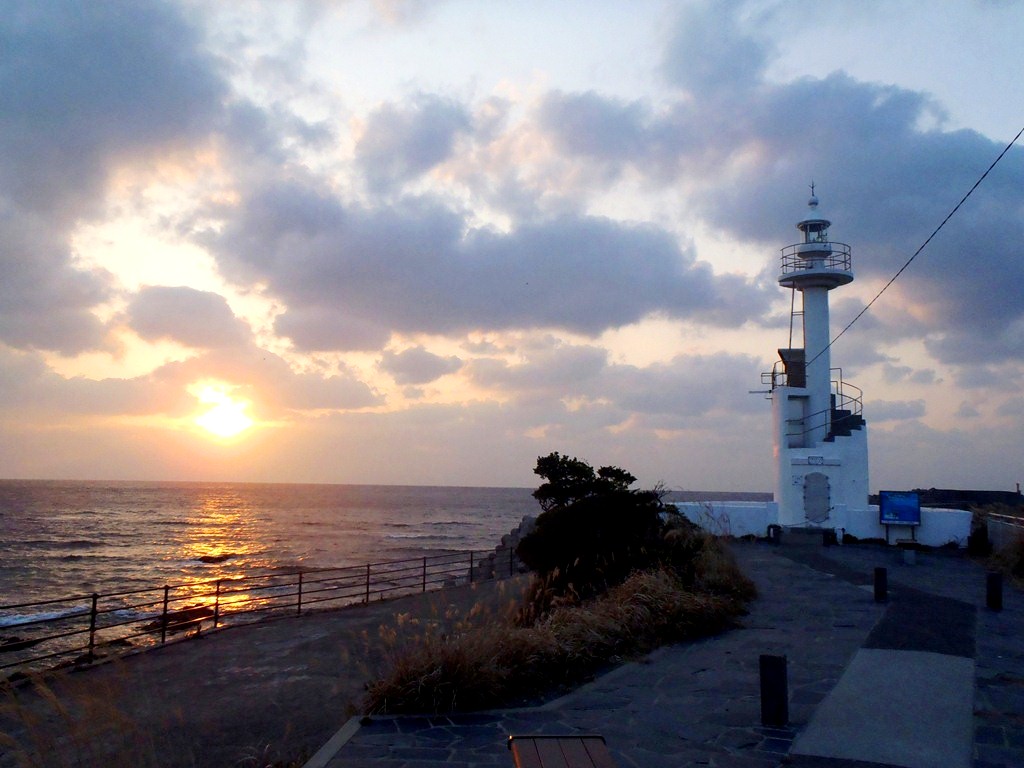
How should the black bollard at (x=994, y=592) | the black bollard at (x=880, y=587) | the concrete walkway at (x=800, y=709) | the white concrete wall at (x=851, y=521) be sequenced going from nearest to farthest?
1. the concrete walkway at (x=800, y=709)
2. the black bollard at (x=994, y=592)
3. the black bollard at (x=880, y=587)
4. the white concrete wall at (x=851, y=521)

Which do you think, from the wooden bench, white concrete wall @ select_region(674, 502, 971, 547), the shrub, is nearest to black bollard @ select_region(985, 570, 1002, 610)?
the shrub

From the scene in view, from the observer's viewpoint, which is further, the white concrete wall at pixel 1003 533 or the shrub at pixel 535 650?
the white concrete wall at pixel 1003 533

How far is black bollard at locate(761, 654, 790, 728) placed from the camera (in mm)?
5977

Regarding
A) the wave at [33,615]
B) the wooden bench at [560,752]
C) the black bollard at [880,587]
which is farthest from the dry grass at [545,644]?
the wave at [33,615]

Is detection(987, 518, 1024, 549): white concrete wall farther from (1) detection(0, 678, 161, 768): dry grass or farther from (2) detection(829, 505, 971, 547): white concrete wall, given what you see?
(1) detection(0, 678, 161, 768): dry grass

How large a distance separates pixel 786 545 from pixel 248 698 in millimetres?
16505

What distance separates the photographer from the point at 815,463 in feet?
73.8

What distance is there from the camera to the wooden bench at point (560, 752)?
398cm

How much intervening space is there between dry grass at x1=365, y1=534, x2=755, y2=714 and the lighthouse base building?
11.7 m

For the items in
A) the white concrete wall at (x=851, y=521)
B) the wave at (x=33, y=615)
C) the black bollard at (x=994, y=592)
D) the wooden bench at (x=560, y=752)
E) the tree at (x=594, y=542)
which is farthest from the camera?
the wave at (x=33, y=615)

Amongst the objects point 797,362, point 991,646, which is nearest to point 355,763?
point 991,646

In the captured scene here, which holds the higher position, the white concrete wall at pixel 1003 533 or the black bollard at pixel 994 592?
the white concrete wall at pixel 1003 533

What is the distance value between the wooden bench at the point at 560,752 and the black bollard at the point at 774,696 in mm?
2214

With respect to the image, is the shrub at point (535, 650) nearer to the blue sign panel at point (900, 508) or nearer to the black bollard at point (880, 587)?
the black bollard at point (880, 587)
